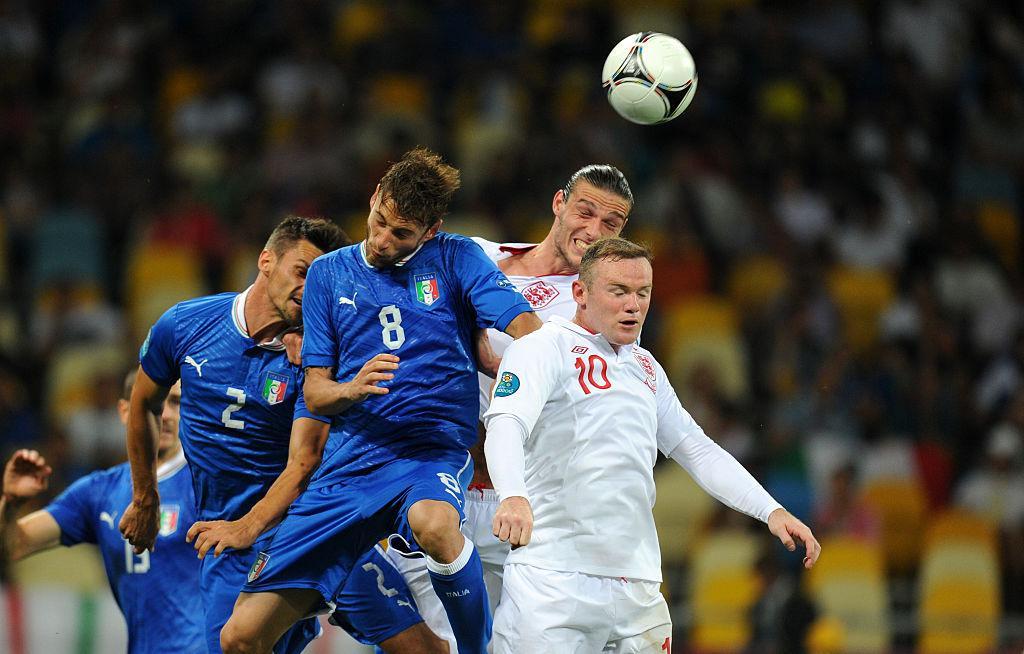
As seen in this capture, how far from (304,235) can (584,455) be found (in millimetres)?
1902

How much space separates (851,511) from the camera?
10.8m

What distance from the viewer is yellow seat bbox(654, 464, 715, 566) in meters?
11.1

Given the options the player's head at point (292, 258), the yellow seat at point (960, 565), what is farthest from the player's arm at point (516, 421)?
the yellow seat at point (960, 565)

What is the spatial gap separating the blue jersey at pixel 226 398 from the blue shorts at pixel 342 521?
671 mm

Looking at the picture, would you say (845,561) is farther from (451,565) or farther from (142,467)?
(142,467)

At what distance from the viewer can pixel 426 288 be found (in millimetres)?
5977

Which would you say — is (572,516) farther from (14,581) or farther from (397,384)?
(14,581)

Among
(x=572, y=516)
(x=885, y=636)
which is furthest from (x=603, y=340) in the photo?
(x=885, y=636)

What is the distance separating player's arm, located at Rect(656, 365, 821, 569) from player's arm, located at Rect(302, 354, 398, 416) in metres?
1.18

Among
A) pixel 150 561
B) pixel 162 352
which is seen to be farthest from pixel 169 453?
pixel 162 352

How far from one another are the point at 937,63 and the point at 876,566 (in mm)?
7547

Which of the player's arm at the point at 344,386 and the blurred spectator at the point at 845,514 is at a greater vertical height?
the player's arm at the point at 344,386

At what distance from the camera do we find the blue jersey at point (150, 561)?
7.14 metres

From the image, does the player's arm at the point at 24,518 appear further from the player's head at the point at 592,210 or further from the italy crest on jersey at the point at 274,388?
the player's head at the point at 592,210
